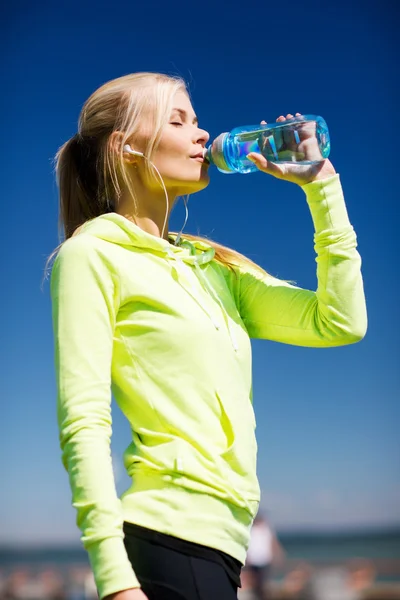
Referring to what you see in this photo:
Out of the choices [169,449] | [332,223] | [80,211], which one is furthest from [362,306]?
[80,211]

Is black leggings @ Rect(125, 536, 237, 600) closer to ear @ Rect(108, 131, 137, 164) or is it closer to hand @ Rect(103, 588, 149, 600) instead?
hand @ Rect(103, 588, 149, 600)

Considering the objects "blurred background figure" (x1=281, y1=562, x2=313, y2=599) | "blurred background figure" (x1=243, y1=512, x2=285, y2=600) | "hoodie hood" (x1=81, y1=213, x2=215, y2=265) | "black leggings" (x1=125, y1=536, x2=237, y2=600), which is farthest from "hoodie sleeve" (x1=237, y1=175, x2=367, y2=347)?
"blurred background figure" (x1=281, y1=562, x2=313, y2=599)

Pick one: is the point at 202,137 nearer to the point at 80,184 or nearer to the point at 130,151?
the point at 130,151

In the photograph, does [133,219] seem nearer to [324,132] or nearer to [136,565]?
[324,132]

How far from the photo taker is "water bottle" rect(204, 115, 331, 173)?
6.49ft

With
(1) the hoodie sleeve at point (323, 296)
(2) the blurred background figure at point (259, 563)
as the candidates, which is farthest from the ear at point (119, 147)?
(2) the blurred background figure at point (259, 563)

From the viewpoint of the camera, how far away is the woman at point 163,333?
5.04 feet

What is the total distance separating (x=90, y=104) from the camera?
2.10 metres

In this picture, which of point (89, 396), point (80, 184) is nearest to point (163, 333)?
point (89, 396)

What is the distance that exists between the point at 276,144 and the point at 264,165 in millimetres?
213

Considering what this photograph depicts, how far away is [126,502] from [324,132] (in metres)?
1.05

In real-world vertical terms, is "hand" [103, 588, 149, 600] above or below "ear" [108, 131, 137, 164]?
below

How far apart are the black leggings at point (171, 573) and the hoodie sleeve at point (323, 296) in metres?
0.64

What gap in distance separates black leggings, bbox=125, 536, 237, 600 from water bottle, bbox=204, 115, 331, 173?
916 millimetres
